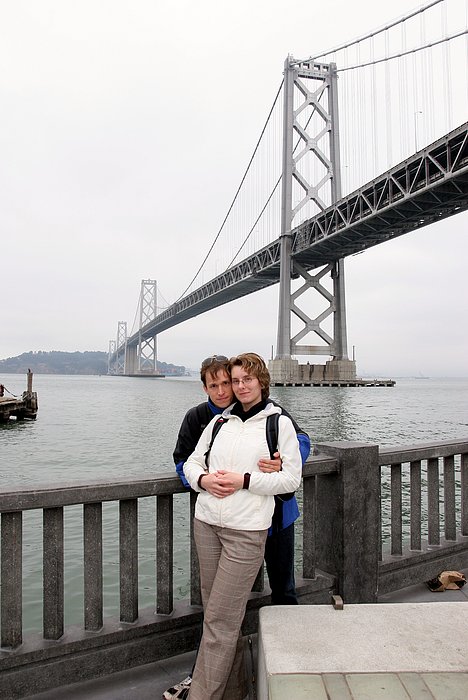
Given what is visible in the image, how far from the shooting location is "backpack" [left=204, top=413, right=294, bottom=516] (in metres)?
1.99

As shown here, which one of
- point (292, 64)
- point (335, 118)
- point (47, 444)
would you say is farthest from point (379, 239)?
point (47, 444)

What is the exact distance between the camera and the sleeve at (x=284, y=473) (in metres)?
1.90

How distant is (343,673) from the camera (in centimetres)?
161

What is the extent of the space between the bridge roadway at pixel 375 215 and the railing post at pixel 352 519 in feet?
100

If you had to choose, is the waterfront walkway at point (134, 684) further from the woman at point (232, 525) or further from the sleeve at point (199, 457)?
the sleeve at point (199, 457)

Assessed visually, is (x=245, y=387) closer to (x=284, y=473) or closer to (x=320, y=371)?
(x=284, y=473)

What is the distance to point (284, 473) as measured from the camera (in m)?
1.93

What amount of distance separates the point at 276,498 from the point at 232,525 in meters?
0.25

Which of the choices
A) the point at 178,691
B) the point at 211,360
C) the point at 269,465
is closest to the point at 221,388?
the point at 211,360

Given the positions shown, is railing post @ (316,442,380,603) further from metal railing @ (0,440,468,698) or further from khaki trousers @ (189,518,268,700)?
khaki trousers @ (189,518,268,700)

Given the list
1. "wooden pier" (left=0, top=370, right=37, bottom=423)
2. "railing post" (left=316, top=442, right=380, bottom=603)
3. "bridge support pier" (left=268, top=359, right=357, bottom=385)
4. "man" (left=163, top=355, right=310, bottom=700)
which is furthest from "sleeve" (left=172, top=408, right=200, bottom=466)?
"bridge support pier" (left=268, top=359, right=357, bottom=385)

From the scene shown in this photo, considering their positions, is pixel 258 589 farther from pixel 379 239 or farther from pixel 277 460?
pixel 379 239

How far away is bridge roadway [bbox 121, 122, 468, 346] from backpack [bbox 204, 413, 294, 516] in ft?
102

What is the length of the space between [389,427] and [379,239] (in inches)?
1028
